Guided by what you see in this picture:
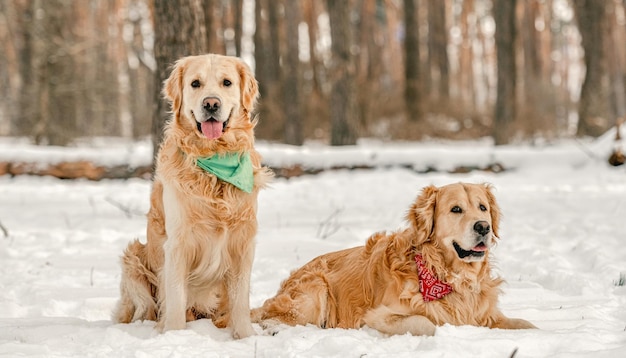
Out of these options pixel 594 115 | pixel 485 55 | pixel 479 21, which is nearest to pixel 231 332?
pixel 594 115

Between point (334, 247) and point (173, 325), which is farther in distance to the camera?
point (334, 247)

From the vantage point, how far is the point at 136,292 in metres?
3.99

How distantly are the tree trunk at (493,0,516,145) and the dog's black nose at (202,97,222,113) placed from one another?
1173cm

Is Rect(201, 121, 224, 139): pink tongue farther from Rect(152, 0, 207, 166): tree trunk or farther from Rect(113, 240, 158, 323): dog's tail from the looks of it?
Rect(152, 0, 207, 166): tree trunk

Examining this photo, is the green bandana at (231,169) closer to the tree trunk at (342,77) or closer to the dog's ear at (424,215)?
the dog's ear at (424,215)

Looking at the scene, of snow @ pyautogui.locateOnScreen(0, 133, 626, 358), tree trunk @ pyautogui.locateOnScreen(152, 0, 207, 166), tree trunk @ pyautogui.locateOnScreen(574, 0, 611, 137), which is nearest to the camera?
snow @ pyautogui.locateOnScreen(0, 133, 626, 358)

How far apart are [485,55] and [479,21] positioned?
5006mm

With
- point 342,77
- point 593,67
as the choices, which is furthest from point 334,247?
point 593,67

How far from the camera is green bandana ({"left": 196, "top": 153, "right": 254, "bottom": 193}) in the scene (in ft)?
12.0

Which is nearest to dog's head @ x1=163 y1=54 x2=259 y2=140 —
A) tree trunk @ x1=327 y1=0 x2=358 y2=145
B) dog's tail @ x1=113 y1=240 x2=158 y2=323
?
dog's tail @ x1=113 y1=240 x2=158 y2=323

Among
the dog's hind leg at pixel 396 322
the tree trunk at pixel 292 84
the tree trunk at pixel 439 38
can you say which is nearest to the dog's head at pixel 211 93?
the dog's hind leg at pixel 396 322

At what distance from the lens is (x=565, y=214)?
704 cm

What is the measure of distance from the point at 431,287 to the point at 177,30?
4037 millimetres

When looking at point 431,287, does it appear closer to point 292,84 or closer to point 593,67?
point 593,67
